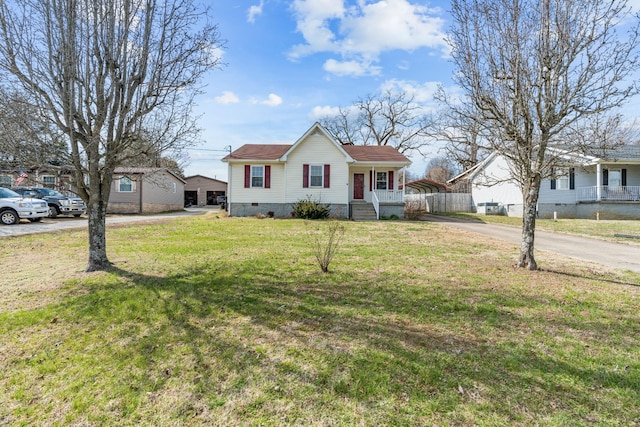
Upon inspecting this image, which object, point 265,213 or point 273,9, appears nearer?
point 273,9

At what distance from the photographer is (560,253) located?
30.1ft

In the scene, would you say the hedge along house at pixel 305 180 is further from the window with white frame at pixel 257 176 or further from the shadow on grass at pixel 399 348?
the shadow on grass at pixel 399 348

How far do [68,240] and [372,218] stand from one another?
1430cm

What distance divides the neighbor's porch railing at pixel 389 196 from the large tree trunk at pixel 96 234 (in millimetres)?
15546

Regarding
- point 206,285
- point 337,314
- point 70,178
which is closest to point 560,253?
point 337,314

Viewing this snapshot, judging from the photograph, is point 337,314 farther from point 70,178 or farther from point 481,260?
point 70,178

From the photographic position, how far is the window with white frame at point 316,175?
65.7 ft

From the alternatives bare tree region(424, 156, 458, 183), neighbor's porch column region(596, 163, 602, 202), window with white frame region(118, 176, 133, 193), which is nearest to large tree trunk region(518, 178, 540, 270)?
neighbor's porch column region(596, 163, 602, 202)

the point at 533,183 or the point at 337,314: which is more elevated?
the point at 533,183

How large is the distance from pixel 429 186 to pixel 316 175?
54.8 feet

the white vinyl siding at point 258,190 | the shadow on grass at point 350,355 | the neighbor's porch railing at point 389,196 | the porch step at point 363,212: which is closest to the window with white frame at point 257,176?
the white vinyl siding at point 258,190

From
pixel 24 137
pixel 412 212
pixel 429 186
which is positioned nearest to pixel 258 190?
pixel 412 212

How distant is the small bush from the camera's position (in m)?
18.7

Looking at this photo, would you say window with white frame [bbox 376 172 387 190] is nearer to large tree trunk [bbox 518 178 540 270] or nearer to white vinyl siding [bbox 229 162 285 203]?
white vinyl siding [bbox 229 162 285 203]
